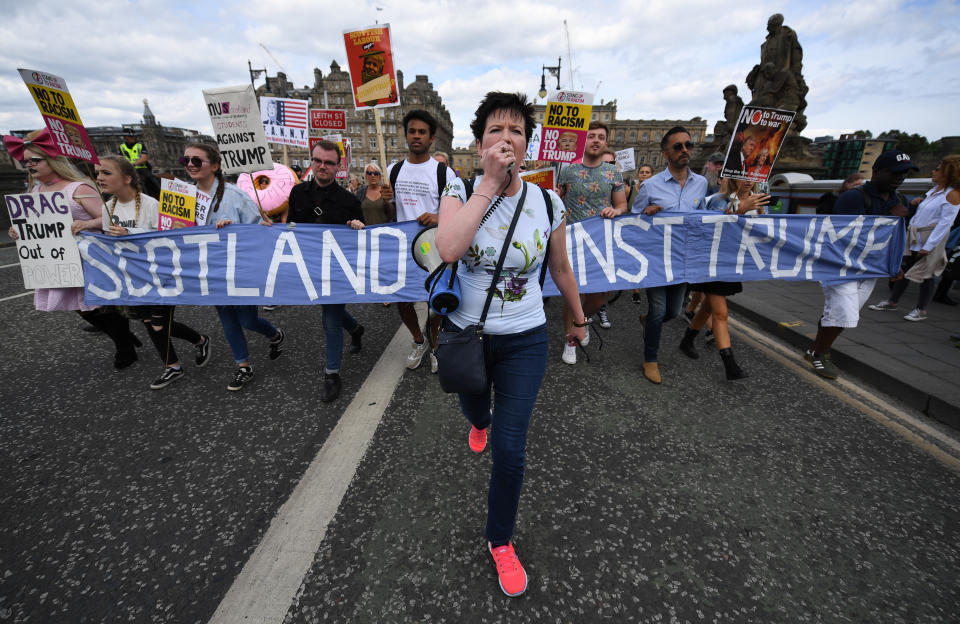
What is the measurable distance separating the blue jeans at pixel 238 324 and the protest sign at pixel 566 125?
11.4ft

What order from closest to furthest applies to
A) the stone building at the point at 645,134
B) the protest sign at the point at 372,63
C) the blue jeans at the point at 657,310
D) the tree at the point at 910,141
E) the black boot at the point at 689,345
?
1. the blue jeans at the point at 657,310
2. the protest sign at the point at 372,63
3. the black boot at the point at 689,345
4. the tree at the point at 910,141
5. the stone building at the point at 645,134

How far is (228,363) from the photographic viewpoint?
156 inches

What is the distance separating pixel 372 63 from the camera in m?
4.07

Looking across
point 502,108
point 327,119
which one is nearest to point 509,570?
point 502,108

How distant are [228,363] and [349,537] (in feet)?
9.20

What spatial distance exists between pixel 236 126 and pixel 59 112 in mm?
1717

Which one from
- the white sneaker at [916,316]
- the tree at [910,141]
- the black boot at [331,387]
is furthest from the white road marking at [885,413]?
the tree at [910,141]

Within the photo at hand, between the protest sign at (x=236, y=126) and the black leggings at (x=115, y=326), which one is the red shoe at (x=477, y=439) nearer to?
the protest sign at (x=236, y=126)

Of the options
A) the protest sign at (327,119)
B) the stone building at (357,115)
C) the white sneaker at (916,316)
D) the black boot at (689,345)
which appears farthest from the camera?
the stone building at (357,115)

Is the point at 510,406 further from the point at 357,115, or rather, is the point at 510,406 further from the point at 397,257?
the point at 357,115

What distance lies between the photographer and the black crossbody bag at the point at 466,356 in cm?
156

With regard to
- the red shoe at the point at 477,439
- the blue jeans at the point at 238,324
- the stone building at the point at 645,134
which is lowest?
the red shoe at the point at 477,439

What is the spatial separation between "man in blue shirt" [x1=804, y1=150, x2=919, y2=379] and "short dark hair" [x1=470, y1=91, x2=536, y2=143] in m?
3.90

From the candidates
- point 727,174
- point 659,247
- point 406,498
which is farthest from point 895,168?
point 406,498
